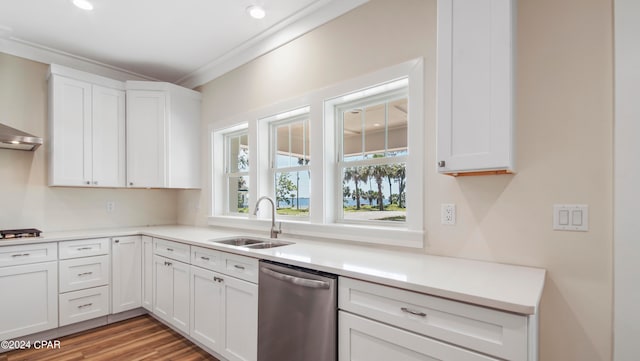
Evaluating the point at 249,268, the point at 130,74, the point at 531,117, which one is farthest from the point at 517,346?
the point at 130,74

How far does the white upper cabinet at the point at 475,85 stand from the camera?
139cm

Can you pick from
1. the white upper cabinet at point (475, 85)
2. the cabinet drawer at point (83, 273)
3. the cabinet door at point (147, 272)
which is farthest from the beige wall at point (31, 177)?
the white upper cabinet at point (475, 85)

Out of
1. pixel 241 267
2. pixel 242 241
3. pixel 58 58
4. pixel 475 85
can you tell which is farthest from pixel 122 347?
pixel 475 85

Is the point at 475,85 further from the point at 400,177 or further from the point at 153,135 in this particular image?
the point at 153,135

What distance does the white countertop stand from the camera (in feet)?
3.63

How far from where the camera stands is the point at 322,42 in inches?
98.3

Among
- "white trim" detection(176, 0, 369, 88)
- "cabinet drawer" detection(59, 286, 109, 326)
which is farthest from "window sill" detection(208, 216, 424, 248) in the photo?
"white trim" detection(176, 0, 369, 88)

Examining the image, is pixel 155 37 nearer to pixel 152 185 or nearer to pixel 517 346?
pixel 152 185

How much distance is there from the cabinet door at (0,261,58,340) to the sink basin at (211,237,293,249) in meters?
1.60

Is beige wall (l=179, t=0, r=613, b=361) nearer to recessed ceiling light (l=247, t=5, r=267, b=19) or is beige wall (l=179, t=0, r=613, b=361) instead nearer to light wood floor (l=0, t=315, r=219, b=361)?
recessed ceiling light (l=247, t=5, r=267, b=19)

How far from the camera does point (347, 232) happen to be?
2260 mm

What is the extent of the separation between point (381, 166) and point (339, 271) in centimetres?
104

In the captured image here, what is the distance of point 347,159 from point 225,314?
4.85ft

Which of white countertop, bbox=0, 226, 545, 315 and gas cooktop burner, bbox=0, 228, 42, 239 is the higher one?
white countertop, bbox=0, 226, 545, 315
